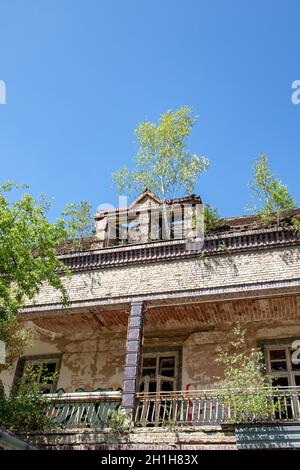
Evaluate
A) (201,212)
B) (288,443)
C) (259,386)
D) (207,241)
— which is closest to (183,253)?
(207,241)

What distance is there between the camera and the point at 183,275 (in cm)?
1228

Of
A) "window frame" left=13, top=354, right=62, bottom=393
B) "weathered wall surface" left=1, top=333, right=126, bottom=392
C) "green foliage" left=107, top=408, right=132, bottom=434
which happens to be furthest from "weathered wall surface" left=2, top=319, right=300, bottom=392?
"green foliage" left=107, top=408, right=132, bottom=434

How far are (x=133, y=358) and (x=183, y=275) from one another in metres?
2.36

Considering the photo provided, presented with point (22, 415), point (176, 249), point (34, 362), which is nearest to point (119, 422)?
point (22, 415)

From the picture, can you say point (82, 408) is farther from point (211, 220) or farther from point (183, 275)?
point (211, 220)

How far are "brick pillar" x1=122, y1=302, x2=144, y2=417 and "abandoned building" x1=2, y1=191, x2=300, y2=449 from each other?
0.02m

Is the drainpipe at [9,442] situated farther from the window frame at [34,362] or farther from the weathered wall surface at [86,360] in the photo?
the window frame at [34,362]

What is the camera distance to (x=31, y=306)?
43.0 ft

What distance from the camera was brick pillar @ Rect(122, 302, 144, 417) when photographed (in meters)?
10.8

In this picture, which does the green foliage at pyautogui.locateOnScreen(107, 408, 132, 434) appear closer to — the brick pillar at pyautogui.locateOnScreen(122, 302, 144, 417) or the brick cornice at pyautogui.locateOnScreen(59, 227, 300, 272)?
the brick pillar at pyautogui.locateOnScreen(122, 302, 144, 417)
